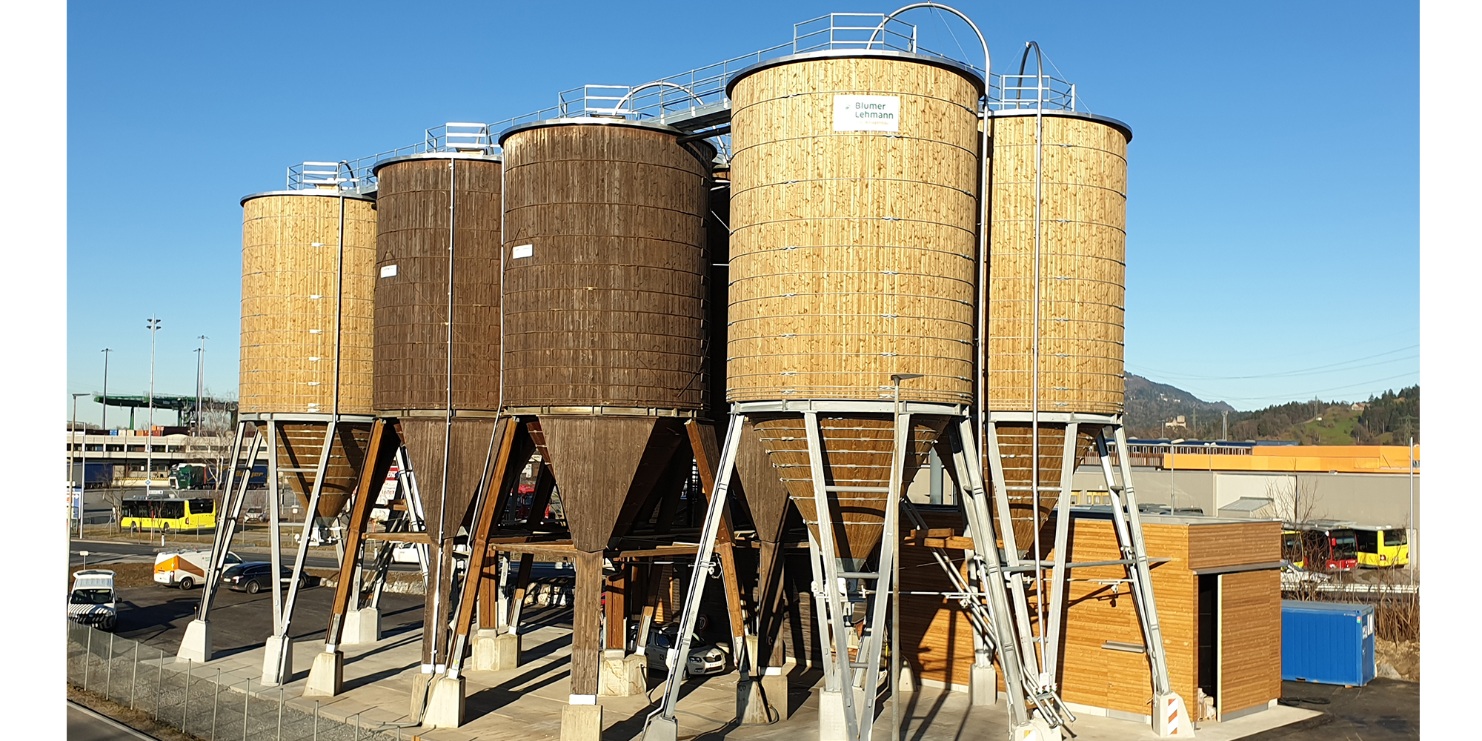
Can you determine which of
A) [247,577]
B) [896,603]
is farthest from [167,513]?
[896,603]

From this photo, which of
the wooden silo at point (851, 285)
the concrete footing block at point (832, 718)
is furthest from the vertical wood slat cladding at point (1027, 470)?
the concrete footing block at point (832, 718)

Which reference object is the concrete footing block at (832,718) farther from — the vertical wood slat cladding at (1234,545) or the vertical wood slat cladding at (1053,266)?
the vertical wood slat cladding at (1234,545)

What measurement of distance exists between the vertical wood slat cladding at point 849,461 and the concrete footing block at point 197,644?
2553cm

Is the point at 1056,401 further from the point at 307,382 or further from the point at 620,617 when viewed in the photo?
the point at 307,382

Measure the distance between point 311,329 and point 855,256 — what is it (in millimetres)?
22844

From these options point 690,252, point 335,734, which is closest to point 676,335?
point 690,252

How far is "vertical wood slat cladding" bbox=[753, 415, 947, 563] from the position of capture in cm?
2905

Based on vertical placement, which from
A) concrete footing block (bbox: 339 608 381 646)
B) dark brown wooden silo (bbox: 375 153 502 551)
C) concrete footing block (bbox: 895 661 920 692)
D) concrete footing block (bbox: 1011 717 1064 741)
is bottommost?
concrete footing block (bbox: 339 608 381 646)

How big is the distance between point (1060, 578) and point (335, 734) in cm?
1920

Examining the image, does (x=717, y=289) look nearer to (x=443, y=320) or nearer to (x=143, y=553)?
(x=443, y=320)

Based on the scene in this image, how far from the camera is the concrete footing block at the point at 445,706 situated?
33.7 m

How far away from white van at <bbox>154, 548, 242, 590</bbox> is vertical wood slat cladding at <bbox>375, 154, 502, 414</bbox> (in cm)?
3413

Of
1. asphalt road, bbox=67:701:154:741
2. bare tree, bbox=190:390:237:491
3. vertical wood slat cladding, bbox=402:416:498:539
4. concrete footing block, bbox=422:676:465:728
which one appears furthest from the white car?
bare tree, bbox=190:390:237:491

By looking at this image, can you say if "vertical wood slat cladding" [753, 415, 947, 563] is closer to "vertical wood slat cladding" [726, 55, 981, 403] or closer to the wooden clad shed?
"vertical wood slat cladding" [726, 55, 981, 403]
